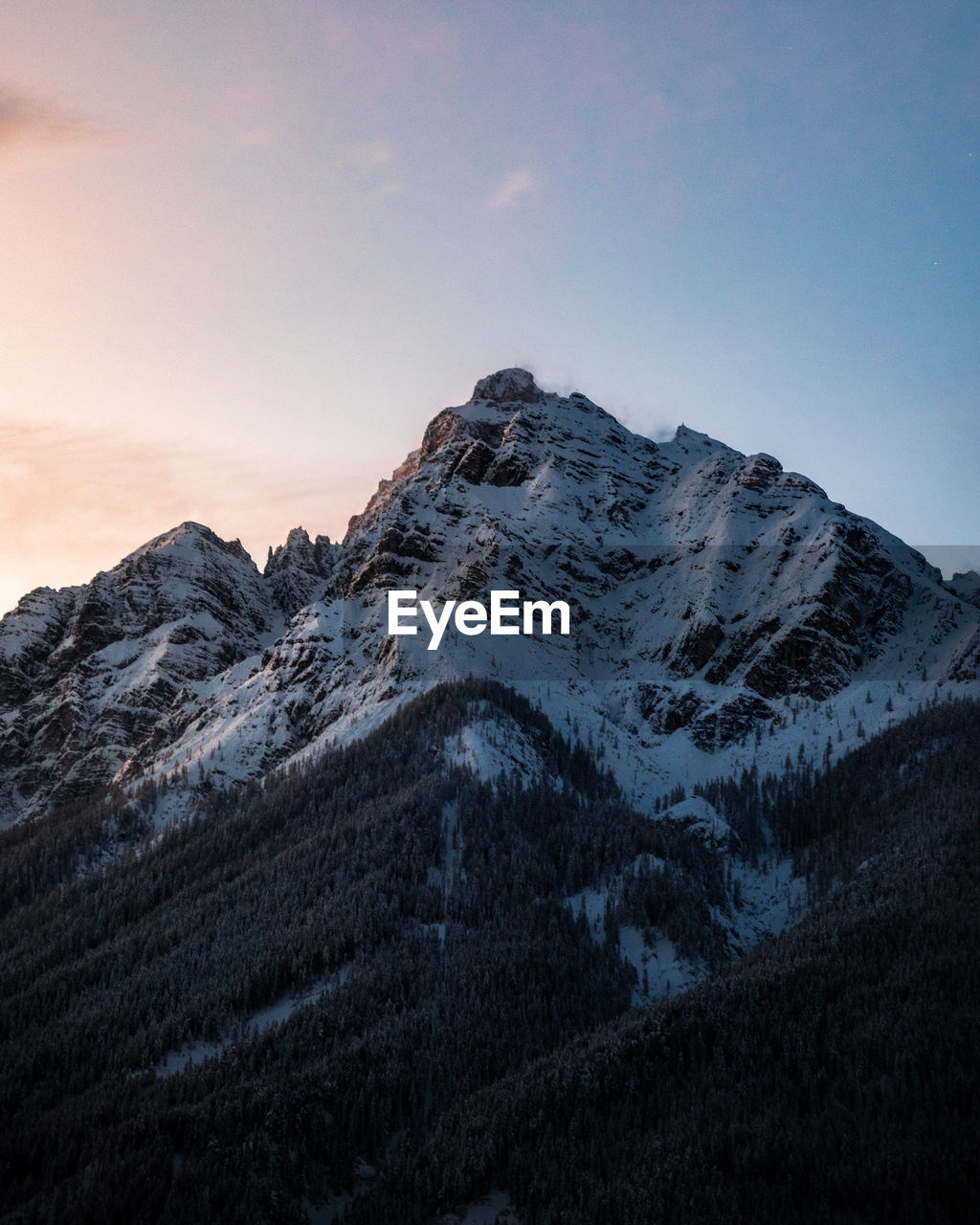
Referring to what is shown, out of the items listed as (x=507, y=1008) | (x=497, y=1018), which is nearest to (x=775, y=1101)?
(x=497, y=1018)

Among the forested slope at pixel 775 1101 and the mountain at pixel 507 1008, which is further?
the mountain at pixel 507 1008

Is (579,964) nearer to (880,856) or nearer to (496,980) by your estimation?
(496,980)

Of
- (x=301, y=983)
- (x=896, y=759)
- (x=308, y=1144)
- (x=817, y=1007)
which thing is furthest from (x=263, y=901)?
(x=896, y=759)

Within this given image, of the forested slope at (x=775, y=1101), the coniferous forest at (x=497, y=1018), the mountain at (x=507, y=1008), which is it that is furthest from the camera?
the mountain at (x=507, y=1008)

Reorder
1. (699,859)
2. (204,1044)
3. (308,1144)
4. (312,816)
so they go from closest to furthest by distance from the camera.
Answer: (308,1144) → (204,1044) → (699,859) → (312,816)

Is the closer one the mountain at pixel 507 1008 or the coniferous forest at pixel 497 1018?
the coniferous forest at pixel 497 1018

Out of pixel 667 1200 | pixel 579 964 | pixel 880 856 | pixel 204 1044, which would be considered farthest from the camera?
pixel 880 856

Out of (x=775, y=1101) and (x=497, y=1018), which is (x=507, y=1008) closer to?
(x=497, y=1018)

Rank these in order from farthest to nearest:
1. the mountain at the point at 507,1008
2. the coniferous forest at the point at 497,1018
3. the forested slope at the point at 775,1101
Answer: the mountain at the point at 507,1008 → the coniferous forest at the point at 497,1018 → the forested slope at the point at 775,1101
